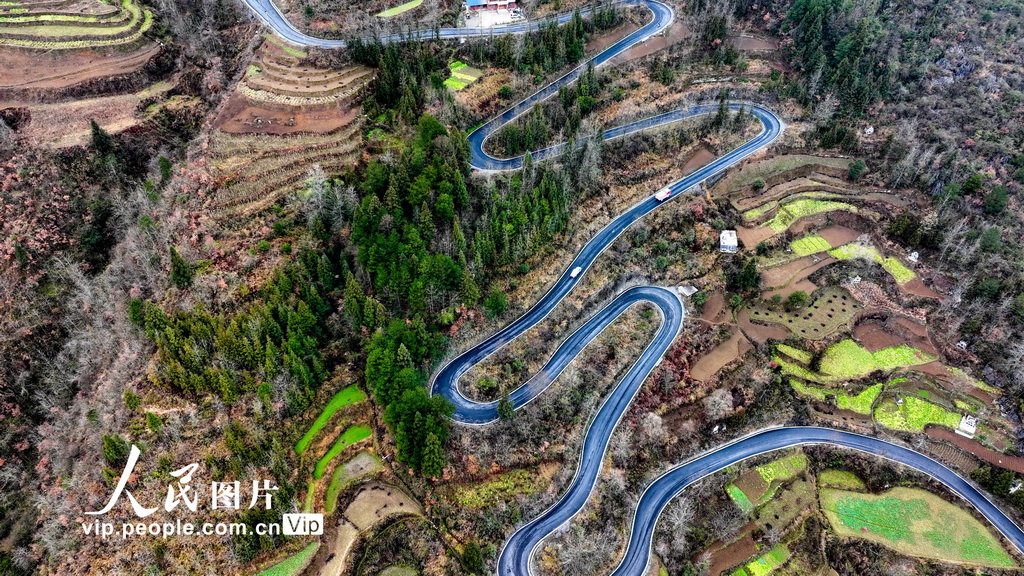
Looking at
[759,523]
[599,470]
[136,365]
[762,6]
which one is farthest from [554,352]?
[762,6]

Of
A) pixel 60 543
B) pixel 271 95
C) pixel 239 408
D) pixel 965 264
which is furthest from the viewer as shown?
pixel 271 95

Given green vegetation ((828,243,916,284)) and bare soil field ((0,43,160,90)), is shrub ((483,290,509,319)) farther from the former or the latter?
bare soil field ((0,43,160,90))

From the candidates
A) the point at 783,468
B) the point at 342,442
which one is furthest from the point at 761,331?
the point at 342,442

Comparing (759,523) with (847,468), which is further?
(847,468)

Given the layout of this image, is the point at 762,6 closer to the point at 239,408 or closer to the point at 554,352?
the point at 554,352

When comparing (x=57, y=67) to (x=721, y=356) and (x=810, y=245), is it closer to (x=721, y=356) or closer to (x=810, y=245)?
(x=721, y=356)

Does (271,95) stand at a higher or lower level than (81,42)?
lower

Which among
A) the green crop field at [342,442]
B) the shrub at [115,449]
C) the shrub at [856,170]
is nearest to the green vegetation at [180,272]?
the shrub at [115,449]
